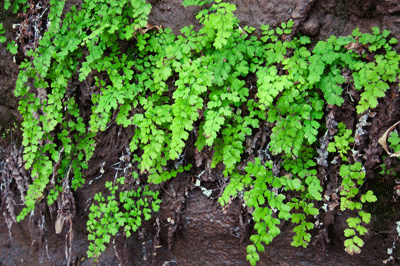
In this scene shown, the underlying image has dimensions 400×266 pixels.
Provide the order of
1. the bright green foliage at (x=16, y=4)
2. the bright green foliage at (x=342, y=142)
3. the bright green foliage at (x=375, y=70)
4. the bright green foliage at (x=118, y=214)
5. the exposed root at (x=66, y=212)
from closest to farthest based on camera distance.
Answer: the bright green foliage at (x=375, y=70) → the bright green foliage at (x=342, y=142) → the bright green foliage at (x=118, y=214) → the bright green foliage at (x=16, y=4) → the exposed root at (x=66, y=212)

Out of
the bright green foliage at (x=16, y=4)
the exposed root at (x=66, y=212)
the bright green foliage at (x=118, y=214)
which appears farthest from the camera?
the exposed root at (x=66, y=212)

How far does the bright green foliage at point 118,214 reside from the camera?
8.99 ft

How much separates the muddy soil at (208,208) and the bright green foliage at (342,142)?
0.23 feet

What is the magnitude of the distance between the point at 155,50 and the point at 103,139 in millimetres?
1284

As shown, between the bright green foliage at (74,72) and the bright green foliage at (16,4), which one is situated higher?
the bright green foliage at (16,4)

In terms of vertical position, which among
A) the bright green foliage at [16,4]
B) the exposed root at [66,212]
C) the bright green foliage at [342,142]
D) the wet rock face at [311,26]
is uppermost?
the bright green foliage at [16,4]

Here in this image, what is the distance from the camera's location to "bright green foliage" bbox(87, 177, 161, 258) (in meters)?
2.74

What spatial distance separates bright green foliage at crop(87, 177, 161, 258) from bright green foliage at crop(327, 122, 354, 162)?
1.75m

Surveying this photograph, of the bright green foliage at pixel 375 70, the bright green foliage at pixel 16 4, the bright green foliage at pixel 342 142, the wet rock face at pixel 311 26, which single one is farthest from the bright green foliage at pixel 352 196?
the bright green foliage at pixel 16 4

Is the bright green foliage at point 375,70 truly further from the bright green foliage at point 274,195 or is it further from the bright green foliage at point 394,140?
the bright green foliage at point 274,195

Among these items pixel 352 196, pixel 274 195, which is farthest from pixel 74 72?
pixel 352 196

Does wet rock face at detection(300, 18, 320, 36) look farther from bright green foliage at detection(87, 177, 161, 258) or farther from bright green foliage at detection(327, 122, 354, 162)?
bright green foliage at detection(87, 177, 161, 258)

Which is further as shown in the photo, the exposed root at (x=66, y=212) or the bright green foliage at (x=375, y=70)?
the exposed root at (x=66, y=212)

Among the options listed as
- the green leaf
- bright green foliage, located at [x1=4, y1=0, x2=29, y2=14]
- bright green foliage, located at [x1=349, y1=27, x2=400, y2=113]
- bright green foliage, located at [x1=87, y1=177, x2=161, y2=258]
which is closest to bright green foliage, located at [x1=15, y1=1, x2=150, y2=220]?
bright green foliage, located at [x1=87, y1=177, x2=161, y2=258]
